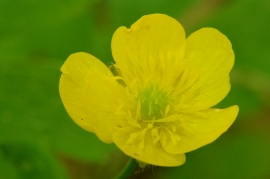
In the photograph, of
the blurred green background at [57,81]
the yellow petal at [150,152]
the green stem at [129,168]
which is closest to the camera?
the yellow petal at [150,152]

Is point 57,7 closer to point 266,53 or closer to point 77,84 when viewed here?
point 77,84

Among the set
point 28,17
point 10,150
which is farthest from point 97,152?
point 28,17

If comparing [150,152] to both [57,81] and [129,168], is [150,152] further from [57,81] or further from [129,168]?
[57,81]

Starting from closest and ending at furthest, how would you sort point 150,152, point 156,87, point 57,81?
point 150,152
point 156,87
point 57,81

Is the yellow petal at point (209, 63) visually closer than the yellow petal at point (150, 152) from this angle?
No

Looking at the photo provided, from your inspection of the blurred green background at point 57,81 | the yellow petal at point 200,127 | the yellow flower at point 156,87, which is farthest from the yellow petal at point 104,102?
the blurred green background at point 57,81

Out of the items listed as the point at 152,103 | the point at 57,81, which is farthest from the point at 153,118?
the point at 57,81

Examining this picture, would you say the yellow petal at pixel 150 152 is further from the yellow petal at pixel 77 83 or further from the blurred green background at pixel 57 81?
the blurred green background at pixel 57 81
